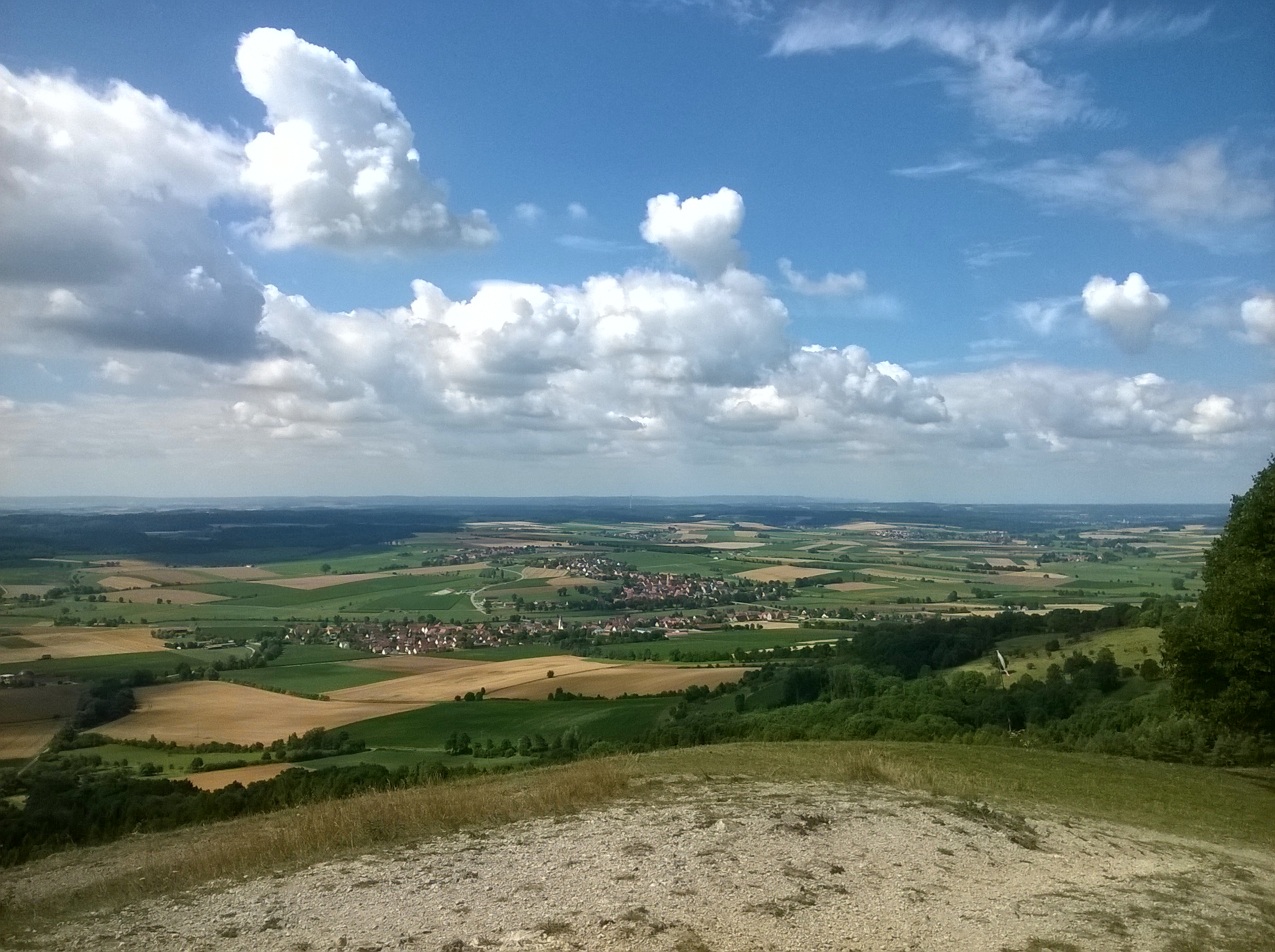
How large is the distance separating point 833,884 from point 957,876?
1.58 metres

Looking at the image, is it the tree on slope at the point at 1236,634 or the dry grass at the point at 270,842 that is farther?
the tree on slope at the point at 1236,634

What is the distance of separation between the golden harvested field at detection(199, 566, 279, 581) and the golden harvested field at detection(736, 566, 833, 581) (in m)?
42.4

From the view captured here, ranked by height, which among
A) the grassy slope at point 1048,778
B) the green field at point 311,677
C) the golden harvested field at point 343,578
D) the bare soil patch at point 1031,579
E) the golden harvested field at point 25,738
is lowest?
the green field at point 311,677

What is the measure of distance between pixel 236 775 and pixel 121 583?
2807cm

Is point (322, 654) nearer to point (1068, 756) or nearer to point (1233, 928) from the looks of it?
point (1068, 756)

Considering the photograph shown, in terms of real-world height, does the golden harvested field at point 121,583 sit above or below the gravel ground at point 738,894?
below

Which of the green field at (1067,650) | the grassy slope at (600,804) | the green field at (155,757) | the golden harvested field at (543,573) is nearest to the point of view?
the grassy slope at (600,804)

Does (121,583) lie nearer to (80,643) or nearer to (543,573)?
(80,643)

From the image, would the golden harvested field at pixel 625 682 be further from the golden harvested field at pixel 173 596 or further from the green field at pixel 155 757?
the golden harvested field at pixel 173 596

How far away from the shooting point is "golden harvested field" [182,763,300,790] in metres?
20.2

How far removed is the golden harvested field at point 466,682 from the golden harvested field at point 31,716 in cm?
1055

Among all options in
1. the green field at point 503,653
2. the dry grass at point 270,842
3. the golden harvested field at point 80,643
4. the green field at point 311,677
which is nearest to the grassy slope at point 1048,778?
the dry grass at point 270,842

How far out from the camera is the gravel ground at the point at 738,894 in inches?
268

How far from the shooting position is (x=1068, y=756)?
65.4ft
